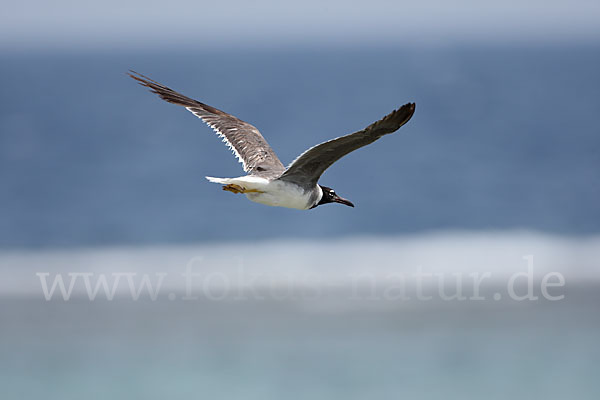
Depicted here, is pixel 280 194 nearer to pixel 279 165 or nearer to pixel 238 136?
pixel 279 165

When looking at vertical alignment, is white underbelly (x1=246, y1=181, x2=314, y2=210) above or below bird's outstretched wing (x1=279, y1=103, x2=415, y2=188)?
below

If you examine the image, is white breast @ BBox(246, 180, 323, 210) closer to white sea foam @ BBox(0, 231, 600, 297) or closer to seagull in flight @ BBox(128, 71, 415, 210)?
seagull in flight @ BBox(128, 71, 415, 210)

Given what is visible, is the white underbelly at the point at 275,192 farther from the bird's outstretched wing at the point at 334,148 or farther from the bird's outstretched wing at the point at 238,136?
the bird's outstretched wing at the point at 238,136

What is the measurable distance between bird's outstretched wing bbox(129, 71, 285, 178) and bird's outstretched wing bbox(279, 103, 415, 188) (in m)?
0.65

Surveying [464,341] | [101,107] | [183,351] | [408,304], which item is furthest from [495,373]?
[101,107]

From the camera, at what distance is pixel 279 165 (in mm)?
9516

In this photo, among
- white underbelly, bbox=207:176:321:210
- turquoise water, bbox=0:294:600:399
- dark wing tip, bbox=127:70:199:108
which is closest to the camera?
white underbelly, bbox=207:176:321:210

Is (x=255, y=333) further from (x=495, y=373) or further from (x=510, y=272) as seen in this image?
(x=510, y=272)

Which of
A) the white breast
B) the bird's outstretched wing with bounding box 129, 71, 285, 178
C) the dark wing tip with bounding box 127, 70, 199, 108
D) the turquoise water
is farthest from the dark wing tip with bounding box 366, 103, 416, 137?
the turquoise water

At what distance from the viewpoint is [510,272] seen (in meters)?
21.5

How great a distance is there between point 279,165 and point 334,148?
63.8 inches

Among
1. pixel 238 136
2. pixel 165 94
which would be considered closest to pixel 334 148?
pixel 238 136

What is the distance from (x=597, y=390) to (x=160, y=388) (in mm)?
7110

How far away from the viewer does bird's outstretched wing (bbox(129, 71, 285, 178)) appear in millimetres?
9500
